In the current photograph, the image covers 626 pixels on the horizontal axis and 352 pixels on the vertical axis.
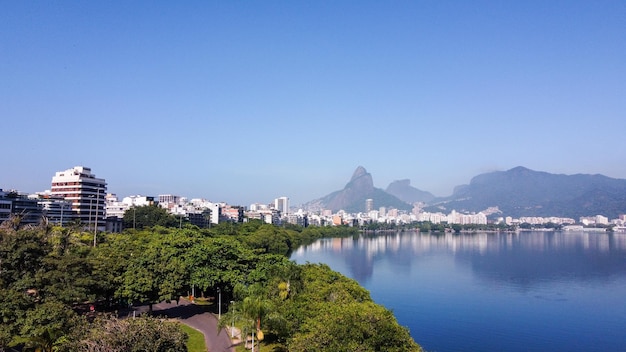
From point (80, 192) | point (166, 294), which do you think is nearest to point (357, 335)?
point (166, 294)

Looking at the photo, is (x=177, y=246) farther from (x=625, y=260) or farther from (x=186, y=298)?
(x=625, y=260)

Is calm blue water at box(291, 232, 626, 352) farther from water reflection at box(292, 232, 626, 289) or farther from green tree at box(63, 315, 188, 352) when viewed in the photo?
green tree at box(63, 315, 188, 352)

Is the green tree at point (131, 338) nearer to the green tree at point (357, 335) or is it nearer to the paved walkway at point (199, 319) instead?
the green tree at point (357, 335)

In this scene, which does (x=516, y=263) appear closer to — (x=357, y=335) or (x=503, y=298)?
(x=503, y=298)

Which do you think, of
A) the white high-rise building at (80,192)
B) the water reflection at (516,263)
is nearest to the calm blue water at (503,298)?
the water reflection at (516,263)

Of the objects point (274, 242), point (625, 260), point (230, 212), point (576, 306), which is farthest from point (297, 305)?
point (230, 212)

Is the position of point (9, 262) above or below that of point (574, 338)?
above
